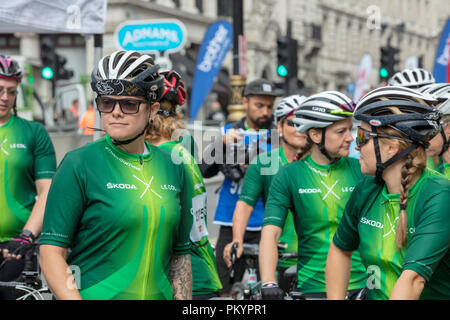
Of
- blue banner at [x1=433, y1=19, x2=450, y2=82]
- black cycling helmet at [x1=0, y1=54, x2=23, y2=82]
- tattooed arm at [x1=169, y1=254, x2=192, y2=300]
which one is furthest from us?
blue banner at [x1=433, y1=19, x2=450, y2=82]

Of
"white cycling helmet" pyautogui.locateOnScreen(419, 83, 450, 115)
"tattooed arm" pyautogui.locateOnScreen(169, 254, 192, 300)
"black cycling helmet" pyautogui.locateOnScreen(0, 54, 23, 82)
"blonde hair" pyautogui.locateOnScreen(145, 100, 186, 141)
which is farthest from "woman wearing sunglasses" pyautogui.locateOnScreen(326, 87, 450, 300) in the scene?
"black cycling helmet" pyautogui.locateOnScreen(0, 54, 23, 82)

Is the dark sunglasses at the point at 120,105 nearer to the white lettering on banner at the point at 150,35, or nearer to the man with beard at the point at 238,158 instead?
the man with beard at the point at 238,158

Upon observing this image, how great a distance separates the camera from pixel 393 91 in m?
3.80

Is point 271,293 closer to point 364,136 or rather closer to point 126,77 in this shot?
point 364,136

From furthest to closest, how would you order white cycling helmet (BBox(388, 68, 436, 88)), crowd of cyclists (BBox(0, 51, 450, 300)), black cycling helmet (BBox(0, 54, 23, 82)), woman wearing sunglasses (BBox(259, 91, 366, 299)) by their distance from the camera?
white cycling helmet (BBox(388, 68, 436, 88)) < black cycling helmet (BBox(0, 54, 23, 82)) < woman wearing sunglasses (BBox(259, 91, 366, 299)) < crowd of cyclists (BBox(0, 51, 450, 300))

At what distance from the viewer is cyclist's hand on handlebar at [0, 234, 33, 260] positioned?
579 cm

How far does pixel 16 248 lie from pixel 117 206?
238 centimetres

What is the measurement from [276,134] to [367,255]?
4.02 meters

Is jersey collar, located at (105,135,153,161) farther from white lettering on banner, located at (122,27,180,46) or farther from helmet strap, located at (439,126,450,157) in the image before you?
white lettering on banner, located at (122,27,180,46)

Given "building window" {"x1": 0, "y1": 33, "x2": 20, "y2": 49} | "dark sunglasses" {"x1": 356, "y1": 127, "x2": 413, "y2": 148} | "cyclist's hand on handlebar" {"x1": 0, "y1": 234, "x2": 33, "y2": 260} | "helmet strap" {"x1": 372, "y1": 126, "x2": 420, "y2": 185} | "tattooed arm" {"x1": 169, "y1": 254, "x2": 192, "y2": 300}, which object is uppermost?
"building window" {"x1": 0, "y1": 33, "x2": 20, "y2": 49}

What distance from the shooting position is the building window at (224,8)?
157ft

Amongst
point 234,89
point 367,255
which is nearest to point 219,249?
point 367,255

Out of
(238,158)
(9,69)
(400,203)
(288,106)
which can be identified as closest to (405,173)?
(400,203)

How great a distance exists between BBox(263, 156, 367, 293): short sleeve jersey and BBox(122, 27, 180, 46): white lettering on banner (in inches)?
241
